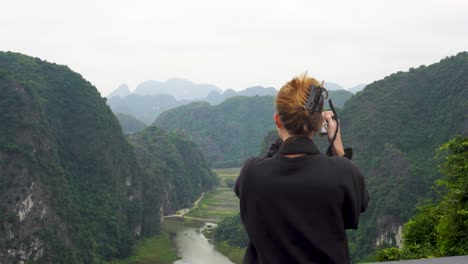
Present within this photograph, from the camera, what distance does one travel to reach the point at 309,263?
5.46 ft

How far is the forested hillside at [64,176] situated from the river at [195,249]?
4.65 m

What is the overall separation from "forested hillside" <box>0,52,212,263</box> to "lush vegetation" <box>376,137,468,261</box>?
90.9ft

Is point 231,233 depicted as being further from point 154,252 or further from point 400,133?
point 400,133

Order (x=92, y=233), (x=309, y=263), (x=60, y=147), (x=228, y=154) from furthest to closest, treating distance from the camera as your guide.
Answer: (x=228, y=154) → (x=60, y=147) → (x=92, y=233) → (x=309, y=263)

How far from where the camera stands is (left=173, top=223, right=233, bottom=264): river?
131 feet

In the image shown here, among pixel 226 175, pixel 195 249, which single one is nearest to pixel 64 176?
pixel 195 249

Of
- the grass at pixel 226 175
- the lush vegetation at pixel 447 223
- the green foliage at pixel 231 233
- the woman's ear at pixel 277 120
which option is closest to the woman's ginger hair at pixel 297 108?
the woman's ear at pixel 277 120

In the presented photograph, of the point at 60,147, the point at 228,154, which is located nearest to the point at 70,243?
the point at 60,147

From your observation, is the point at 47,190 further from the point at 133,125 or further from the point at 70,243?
the point at 133,125

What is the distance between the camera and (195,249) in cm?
4375

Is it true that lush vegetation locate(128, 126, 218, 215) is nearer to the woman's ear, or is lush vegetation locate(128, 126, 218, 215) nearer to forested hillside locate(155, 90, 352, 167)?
forested hillside locate(155, 90, 352, 167)

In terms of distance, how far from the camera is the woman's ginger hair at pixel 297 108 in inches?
67.4

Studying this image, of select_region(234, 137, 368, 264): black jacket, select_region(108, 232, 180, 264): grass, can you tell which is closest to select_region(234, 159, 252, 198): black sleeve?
select_region(234, 137, 368, 264): black jacket

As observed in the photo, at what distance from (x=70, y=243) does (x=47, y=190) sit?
4650 mm
